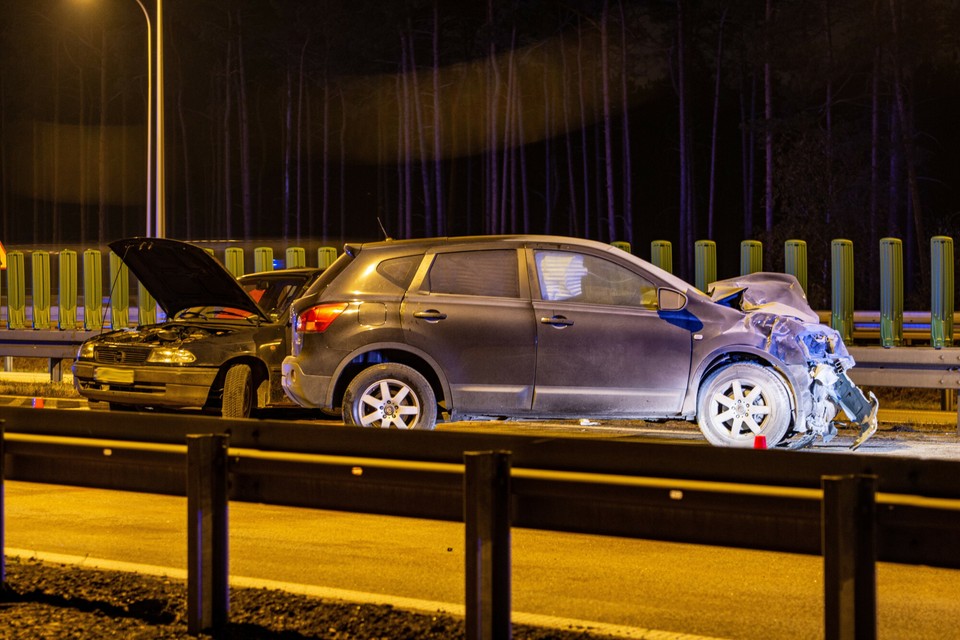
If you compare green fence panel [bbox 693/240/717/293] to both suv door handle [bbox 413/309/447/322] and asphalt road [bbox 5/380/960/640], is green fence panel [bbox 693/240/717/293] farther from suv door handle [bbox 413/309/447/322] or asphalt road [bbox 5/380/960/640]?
asphalt road [bbox 5/380/960/640]

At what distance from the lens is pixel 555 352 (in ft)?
34.1

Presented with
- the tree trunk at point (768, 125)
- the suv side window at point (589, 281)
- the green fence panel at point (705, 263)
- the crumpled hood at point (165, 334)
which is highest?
the tree trunk at point (768, 125)

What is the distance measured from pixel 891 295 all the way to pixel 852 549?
1062cm

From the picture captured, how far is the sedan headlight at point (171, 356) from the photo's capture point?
39.8ft

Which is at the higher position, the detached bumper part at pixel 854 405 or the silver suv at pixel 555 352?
the silver suv at pixel 555 352

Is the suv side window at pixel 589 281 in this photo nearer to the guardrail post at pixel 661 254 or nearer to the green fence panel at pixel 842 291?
the green fence panel at pixel 842 291

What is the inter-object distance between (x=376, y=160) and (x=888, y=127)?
92.2 ft

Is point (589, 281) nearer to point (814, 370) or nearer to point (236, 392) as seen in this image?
point (814, 370)

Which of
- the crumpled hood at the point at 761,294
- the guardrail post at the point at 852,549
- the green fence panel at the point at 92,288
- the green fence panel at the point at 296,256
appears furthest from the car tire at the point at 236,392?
the green fence panel at the point at 92,288

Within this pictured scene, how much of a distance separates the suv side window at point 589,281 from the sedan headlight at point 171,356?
3.49 meters

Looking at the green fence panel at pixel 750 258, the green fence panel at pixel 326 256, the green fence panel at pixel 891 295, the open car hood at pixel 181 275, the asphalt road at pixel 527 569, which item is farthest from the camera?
the green fence panel at pixel 326 256

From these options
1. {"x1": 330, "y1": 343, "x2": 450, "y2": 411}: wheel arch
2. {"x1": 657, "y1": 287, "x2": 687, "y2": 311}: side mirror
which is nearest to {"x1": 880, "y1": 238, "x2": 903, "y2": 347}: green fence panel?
{"x1": 657, "y1": 287, "x2": 687, "y2": 311}: side mirror

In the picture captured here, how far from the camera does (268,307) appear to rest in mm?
13102

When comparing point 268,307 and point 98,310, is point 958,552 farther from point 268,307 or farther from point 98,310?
point 98,310
